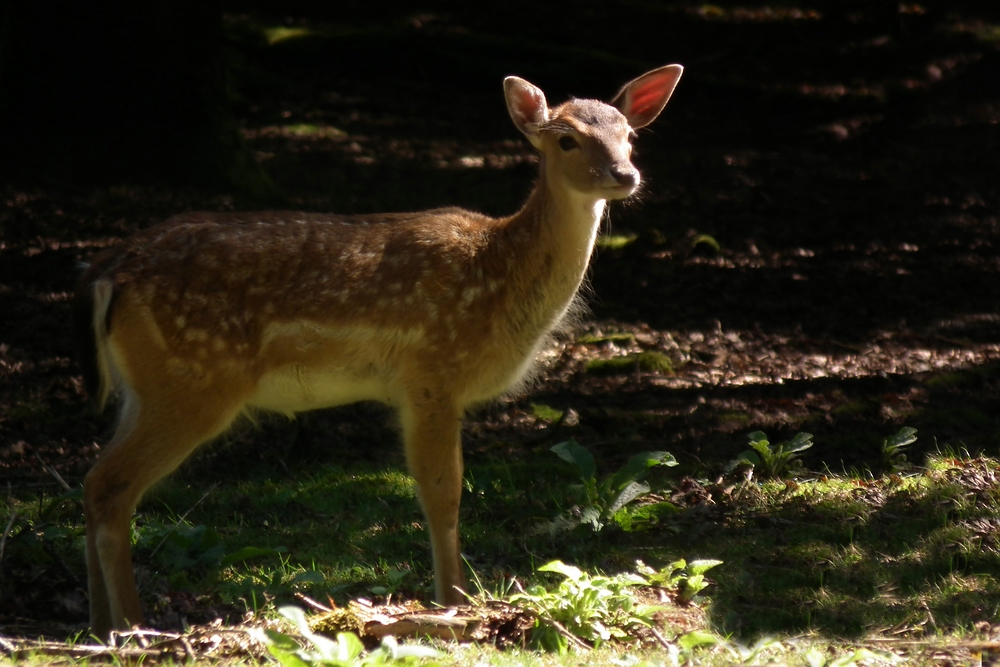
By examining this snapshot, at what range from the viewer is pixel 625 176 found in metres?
5.71

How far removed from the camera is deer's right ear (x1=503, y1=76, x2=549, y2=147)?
20.4 feet

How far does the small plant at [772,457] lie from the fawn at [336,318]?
1631 mm

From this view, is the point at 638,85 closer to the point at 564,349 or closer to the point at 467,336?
the point at 467,336

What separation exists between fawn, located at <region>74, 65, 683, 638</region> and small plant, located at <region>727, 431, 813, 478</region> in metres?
1.63

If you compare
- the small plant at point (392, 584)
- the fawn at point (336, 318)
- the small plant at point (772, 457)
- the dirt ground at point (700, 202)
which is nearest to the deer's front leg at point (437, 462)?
the fawn at point (336, 318)

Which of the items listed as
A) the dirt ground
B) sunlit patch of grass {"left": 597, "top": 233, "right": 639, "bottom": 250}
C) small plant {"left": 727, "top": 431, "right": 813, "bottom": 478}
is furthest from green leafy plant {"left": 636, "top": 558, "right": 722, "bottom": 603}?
sunlit patch of grass {"left": 597, "top": 233, "right": 639, "bottom": 250}

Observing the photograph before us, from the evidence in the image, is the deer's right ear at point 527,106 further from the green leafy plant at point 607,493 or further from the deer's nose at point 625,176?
the green leafy plant at point 607,493

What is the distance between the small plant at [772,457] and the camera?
6.87m

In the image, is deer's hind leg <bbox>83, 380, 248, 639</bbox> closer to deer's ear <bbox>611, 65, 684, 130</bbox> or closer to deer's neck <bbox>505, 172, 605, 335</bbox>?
deer's neck <bbox>505, 172, 605, 335</bbox>

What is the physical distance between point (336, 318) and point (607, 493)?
1.84 metres

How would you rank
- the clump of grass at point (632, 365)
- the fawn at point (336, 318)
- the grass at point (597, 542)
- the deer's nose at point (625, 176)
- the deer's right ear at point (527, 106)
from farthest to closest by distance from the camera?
the clump of grass at point (632, 365) < the deer's right ear at point (527, 106) < the deer's nose at point (625, 176) < the grass at point (597, 542) < the fawn at point (336, 318)

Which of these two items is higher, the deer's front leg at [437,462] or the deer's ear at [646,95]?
the deer's ear at [646,95]

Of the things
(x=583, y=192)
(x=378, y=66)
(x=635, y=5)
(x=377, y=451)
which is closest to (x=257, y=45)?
(x=378, y=66)

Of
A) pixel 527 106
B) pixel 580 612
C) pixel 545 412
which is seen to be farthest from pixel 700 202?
pixel 580 612
